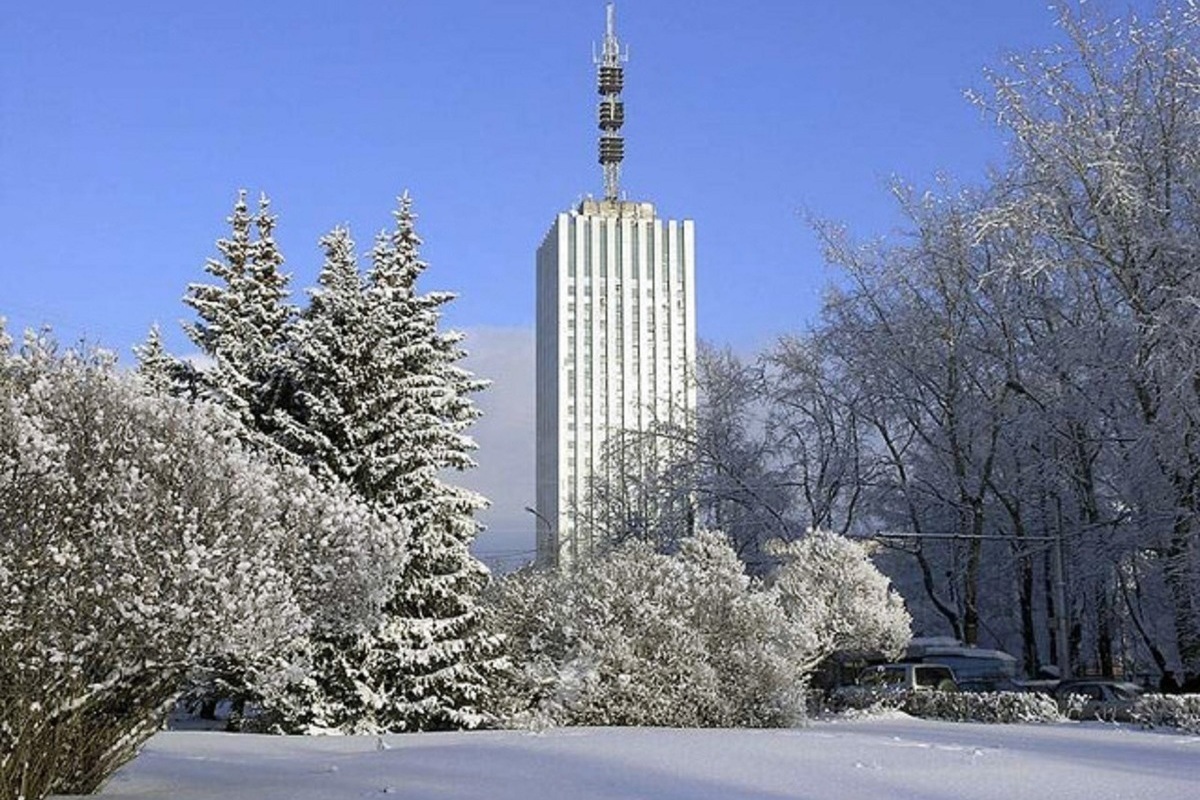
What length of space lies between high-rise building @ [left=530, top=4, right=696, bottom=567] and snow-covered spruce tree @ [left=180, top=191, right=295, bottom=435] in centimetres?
7964

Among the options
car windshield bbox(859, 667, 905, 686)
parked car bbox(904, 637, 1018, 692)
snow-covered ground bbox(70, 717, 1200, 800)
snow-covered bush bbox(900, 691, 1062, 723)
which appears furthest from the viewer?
parked car bbox(904, 637, 1018, 692)

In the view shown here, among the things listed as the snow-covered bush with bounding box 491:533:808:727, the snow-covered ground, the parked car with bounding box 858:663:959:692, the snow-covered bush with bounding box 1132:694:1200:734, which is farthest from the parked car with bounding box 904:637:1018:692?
the snow-covered ground

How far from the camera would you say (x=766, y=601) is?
22859 millimetres

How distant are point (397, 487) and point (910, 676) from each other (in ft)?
44.6

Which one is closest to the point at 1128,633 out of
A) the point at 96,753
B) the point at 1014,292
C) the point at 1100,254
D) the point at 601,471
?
the point at 1014,292

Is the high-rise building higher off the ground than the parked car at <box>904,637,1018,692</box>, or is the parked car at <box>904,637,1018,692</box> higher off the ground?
the high-rise building

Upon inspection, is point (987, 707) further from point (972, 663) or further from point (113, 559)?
point (113, 559)

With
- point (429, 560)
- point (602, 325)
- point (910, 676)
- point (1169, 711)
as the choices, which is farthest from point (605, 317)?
point (1169, 711)

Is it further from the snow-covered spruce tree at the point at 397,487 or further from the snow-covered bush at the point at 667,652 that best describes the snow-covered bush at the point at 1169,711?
the snow-covered spruce tree at the point at 397,487

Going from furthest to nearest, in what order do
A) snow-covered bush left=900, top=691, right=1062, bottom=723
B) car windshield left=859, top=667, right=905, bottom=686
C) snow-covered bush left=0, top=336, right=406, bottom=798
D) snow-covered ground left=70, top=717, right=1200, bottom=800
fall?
car windshield left=859, top=667, right=905, bottom=686 < snow-covered bush left=900, top=691, right=1062, bottom=723 < snow-covered ground left=70, top=717, right=1200, bottom=800 < snow-covered bush left=0, top=336, right=406, bottom=798

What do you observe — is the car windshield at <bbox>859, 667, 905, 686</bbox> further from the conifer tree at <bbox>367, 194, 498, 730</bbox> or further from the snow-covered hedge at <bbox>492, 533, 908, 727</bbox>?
the conifer tree at <bbox>367, 194, 498, 730</bbox>

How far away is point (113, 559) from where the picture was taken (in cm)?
1060

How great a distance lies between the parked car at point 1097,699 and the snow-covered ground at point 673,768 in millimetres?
8518

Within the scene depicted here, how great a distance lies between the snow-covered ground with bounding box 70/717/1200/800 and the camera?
11875mm
